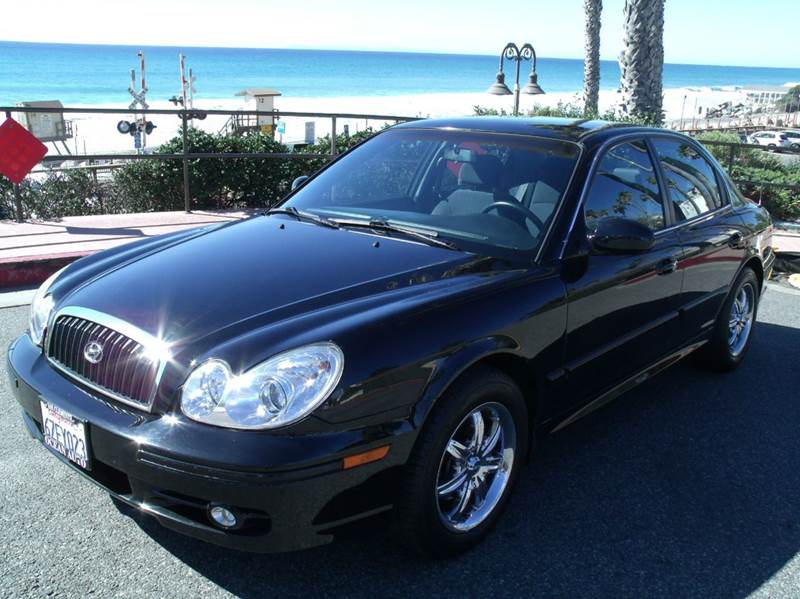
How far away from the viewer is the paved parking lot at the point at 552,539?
272 cm

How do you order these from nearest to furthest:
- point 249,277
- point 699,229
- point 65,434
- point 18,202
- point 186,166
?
point 65,434, point 249,277, point 699,229, point 18,202, point 186,166

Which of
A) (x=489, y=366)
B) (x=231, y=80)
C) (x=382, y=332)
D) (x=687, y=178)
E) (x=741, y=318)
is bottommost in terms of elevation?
(x=741, y=318)

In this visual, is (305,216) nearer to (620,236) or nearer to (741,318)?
(620,236)

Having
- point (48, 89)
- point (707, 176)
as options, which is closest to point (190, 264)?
point (707, 176)

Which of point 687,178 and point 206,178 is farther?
point 206,178

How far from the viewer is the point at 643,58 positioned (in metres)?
13.1

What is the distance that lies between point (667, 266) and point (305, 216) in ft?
6.22

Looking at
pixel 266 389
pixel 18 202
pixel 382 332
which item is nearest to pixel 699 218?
pixel 382 332

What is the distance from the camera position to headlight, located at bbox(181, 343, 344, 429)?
2.35 meters

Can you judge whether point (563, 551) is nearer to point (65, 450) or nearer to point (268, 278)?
point (268, 278)

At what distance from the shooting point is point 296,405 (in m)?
2.37

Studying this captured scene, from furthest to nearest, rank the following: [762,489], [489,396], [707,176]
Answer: [707,176] → [762,489] → [489,396]

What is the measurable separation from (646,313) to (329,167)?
1.92m

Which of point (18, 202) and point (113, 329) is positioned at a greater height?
point (18, 202)
